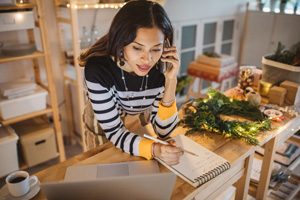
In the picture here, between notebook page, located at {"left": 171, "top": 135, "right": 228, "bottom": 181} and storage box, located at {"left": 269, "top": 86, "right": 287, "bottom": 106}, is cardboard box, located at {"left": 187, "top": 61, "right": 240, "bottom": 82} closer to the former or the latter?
A: storage box, located at {"left": 269, "top": 86, "right": 287, "bottom": 106}

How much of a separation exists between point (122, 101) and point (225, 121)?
52cm

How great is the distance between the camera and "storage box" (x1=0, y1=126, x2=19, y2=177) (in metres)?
2.17

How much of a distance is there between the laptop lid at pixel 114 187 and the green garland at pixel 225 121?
1.90ft

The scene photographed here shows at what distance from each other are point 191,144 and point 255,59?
3530 millimetres

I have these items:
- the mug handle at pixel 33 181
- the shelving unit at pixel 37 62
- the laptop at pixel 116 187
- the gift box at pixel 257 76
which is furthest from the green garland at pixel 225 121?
the shelving unit at pixel 37 62

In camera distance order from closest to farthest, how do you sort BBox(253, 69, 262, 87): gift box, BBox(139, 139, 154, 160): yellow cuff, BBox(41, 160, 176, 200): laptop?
BBox(41, 160, 176, 200): laptop
BBox(139, 139, 154, 160): yellow cuff
BBox(253, 69, 262, 87): gift box

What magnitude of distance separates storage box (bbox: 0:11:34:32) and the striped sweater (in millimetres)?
1132

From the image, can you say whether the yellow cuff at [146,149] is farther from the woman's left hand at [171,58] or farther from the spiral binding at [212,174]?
the woman's left hand at [171,58]

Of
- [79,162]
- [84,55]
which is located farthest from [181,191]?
[84,55]

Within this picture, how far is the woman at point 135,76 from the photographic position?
3.55ft

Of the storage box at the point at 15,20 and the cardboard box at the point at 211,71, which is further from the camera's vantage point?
the cardboard box at the point at 211,71

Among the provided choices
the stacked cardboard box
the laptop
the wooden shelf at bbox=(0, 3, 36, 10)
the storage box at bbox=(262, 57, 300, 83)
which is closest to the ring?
the storage box at bbox=(262, 57, 300, 83)

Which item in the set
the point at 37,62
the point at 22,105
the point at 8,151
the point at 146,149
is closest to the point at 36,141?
the point at 8,151

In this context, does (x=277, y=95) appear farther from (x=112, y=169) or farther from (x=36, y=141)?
(x=36, y=141)
